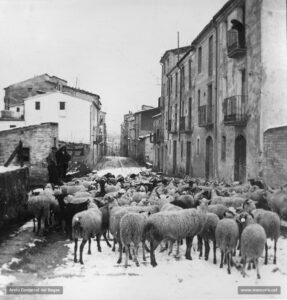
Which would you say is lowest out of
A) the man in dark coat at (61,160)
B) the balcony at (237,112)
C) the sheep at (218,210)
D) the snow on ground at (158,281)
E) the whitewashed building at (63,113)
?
Answer: the snow on ground at (158,281)

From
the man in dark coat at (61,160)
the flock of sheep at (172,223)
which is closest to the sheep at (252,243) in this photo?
the flock of sheep at (172,223)

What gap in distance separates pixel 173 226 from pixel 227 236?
1.11 m

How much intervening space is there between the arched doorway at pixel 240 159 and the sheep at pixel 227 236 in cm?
758

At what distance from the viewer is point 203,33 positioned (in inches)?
786

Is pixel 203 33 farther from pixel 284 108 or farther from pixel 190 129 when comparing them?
pixel 284 108

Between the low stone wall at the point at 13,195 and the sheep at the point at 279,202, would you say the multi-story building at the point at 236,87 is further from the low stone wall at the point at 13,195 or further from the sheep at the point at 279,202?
the low stone wall at the point at 13,195

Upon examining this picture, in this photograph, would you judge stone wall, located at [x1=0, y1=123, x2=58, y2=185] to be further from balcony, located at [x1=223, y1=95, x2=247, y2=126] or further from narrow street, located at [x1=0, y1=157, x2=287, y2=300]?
narrow street, located at [x1=0, y1=157, x2=287, y2=300]

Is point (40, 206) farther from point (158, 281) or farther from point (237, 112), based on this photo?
point (237, 112)

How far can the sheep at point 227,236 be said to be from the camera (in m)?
7.86

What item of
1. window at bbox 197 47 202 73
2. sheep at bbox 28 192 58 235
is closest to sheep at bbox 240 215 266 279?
sheep at bbox 28 192 58 235

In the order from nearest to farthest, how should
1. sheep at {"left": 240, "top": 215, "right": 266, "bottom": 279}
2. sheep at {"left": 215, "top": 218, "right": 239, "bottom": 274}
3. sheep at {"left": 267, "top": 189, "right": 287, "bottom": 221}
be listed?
sheep at {"left": 240, "top": 215, "right": 266, "bottom": 279}
sheep at {"left": 215, "top": 218, "right": 239, "bottom": 274}
sheep at {"left": 267, "top": 189, "right": 287, "bottom": 221}

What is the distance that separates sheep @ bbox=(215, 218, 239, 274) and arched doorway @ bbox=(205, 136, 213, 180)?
35.5ft

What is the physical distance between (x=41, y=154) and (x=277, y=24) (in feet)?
36.1

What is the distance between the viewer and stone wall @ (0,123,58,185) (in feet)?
59.5
